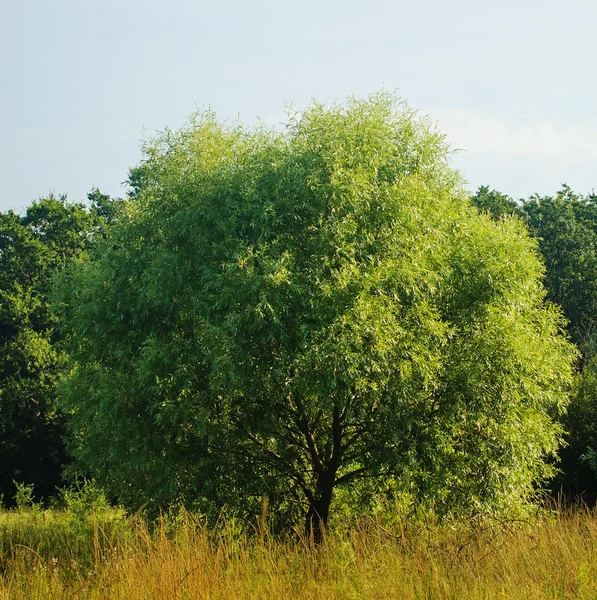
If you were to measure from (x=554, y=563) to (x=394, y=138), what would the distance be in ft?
41.2

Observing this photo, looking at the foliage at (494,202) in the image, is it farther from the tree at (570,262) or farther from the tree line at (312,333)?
the tree line at (312,333)

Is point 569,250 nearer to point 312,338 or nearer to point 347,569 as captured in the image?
point 312,338

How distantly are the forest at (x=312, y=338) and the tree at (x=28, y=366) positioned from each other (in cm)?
1915

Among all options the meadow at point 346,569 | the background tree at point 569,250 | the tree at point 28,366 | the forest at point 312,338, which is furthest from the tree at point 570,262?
the meadow at point 346,569

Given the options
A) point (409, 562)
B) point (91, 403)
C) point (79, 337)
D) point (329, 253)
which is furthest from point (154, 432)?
point (409, 562)

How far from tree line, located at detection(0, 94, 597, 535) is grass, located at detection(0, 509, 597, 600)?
20.8 ft

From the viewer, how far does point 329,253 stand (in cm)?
1614

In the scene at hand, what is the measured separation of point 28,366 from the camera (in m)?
37.7

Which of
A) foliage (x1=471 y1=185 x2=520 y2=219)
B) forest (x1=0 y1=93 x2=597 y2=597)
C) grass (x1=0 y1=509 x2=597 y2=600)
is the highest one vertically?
foliage (x1=471 y1=185 x2=520 y2=219)

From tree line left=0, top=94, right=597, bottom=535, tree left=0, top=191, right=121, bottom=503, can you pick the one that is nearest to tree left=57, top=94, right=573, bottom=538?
tree line left=0, top=94, right=597, bottom=535

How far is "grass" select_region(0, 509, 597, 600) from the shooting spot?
6980mm

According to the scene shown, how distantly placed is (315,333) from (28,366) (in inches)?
1061

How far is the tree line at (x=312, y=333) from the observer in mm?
15500

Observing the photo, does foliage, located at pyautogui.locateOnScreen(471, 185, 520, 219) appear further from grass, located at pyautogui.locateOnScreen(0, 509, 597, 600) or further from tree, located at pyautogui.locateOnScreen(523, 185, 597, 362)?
grass, located at pyautogui.locateOnScreen(0, 509, 597, 600)
